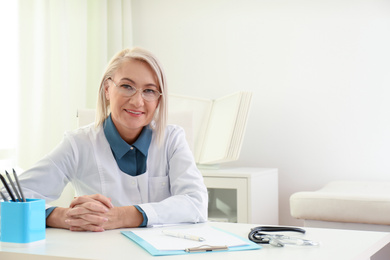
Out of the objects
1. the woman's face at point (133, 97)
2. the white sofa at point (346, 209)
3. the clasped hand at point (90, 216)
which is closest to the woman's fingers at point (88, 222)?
the clasped hand at point (90, 216)

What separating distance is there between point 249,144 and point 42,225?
220 cm

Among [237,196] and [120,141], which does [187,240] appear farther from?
[237,196]

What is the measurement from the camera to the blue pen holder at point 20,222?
1.07m

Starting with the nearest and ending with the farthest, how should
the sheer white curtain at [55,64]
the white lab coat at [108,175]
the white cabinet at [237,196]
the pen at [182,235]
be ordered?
the pen at [182,235], the white lab coat at [108,175], the white cabinet at [237,196], the sheer white curtain at [55,64]

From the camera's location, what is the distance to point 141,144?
160 cm

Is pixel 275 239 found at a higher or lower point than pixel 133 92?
lower

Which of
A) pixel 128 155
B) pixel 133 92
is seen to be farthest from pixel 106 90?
pixel 128 155

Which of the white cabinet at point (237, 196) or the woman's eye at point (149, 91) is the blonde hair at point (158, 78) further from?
the white cabinet at point (237, 196)

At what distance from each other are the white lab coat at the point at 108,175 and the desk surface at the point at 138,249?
345 mm

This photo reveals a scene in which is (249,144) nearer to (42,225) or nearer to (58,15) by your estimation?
(58,15)

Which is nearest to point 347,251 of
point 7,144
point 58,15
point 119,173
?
point 119,173

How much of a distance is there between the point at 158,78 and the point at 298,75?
1648 mm

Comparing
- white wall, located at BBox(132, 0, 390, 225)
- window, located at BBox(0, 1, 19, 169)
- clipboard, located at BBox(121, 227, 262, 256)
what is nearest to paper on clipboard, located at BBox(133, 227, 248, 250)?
clipboard, located at BBox(121, 227, 262, 256)

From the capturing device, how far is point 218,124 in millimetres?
2879
